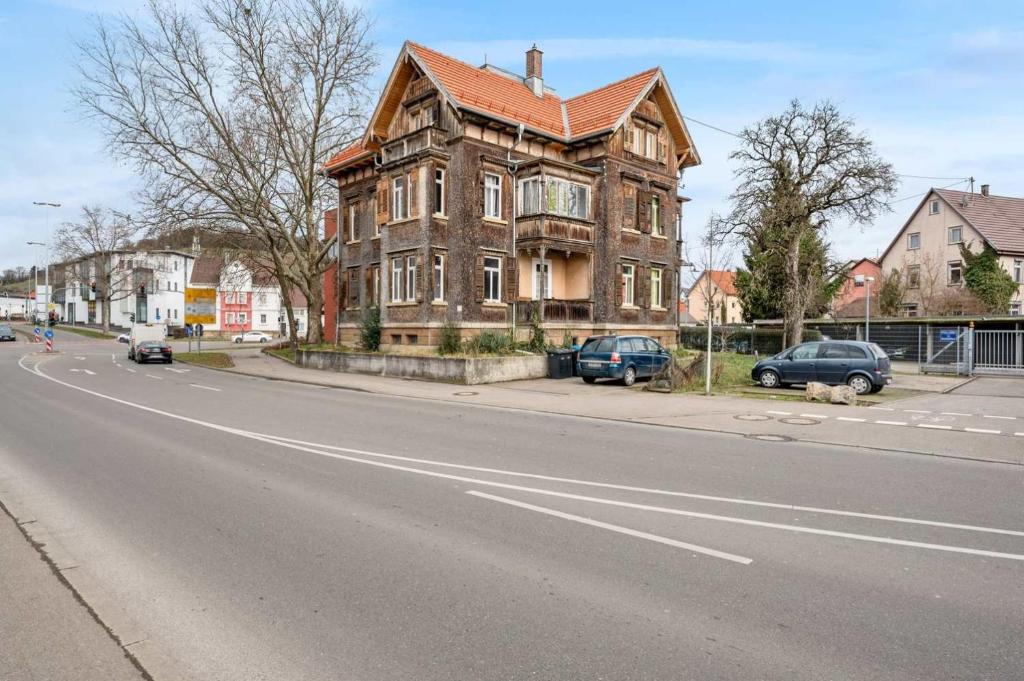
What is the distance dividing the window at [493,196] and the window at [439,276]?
2733 mm

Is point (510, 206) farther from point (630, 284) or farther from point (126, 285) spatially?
point (126, 285)

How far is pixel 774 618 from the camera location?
3900 millimetres

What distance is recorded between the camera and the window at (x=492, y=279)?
26.8 m

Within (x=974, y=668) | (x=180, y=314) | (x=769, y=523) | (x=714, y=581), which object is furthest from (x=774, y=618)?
(x=180, y=314)

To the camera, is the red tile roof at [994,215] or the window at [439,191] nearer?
the window at [439,191]

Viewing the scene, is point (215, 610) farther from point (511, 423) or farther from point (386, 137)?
point (386, 137)

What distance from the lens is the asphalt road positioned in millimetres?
3503

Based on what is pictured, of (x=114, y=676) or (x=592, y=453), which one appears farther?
(x=592, y=453)

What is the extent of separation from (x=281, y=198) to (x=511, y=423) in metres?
27.4

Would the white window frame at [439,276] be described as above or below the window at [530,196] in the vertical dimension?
below

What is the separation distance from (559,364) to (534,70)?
57.4 ft

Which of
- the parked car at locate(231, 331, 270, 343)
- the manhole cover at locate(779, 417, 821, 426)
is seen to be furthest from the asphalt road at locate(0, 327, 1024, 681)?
the parked car at locate(231, 331, 270, 343)

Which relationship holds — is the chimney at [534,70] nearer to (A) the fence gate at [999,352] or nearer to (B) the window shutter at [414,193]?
(B) the window shutter at [414,193]

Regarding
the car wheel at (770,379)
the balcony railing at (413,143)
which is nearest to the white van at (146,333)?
the balcony railing at (413,143)
